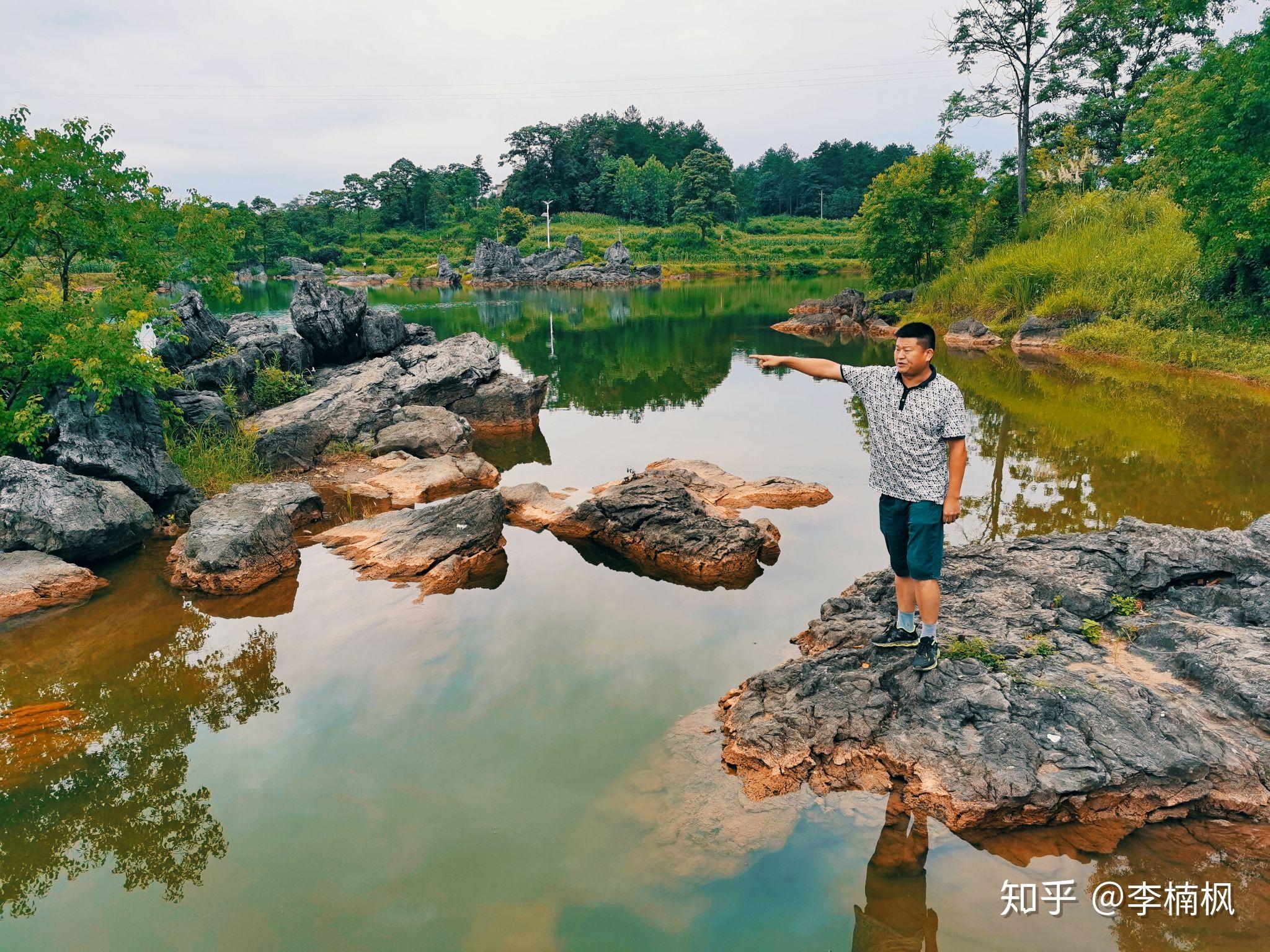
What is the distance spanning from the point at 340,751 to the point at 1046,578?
214 inches

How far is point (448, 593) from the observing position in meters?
7.71

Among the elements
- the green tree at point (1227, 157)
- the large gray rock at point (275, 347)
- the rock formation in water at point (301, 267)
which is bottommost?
the large gray rock at point (275, 347)

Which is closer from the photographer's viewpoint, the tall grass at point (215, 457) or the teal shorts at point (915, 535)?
the teal shorts at point (915, 535)

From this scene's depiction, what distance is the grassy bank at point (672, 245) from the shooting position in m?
70.8

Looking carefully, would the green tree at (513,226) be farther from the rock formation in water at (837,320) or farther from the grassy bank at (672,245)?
the rock formation in water at (837,320)

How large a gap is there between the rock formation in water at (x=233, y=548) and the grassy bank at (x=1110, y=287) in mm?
18061

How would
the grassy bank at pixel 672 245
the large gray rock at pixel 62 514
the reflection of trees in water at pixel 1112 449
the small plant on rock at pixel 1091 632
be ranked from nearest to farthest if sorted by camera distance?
1. the small plant on rock at pixel 1091 632
2. the large gray rock at pixel 62 514
3. the reflection of trees in water at pixel 1112 449
4. the grassy bank at pixel 672 245

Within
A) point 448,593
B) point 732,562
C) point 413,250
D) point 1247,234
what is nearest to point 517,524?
point 448,593

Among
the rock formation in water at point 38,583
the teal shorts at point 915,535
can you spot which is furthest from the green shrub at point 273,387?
the teal shorts at point 915,535

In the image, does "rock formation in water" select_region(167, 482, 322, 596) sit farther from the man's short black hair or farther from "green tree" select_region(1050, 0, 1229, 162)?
"green tree" select_region(1050, 0, 1229, 162)

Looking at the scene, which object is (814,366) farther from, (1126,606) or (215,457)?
(215,457)

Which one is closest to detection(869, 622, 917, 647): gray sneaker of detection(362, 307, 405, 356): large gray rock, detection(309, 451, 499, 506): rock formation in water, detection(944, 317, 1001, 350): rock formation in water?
detection(309, 451, 499, 506): rock formation in water

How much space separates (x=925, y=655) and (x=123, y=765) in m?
5.37

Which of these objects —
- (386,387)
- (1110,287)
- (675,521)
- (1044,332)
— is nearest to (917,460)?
(675,521)
